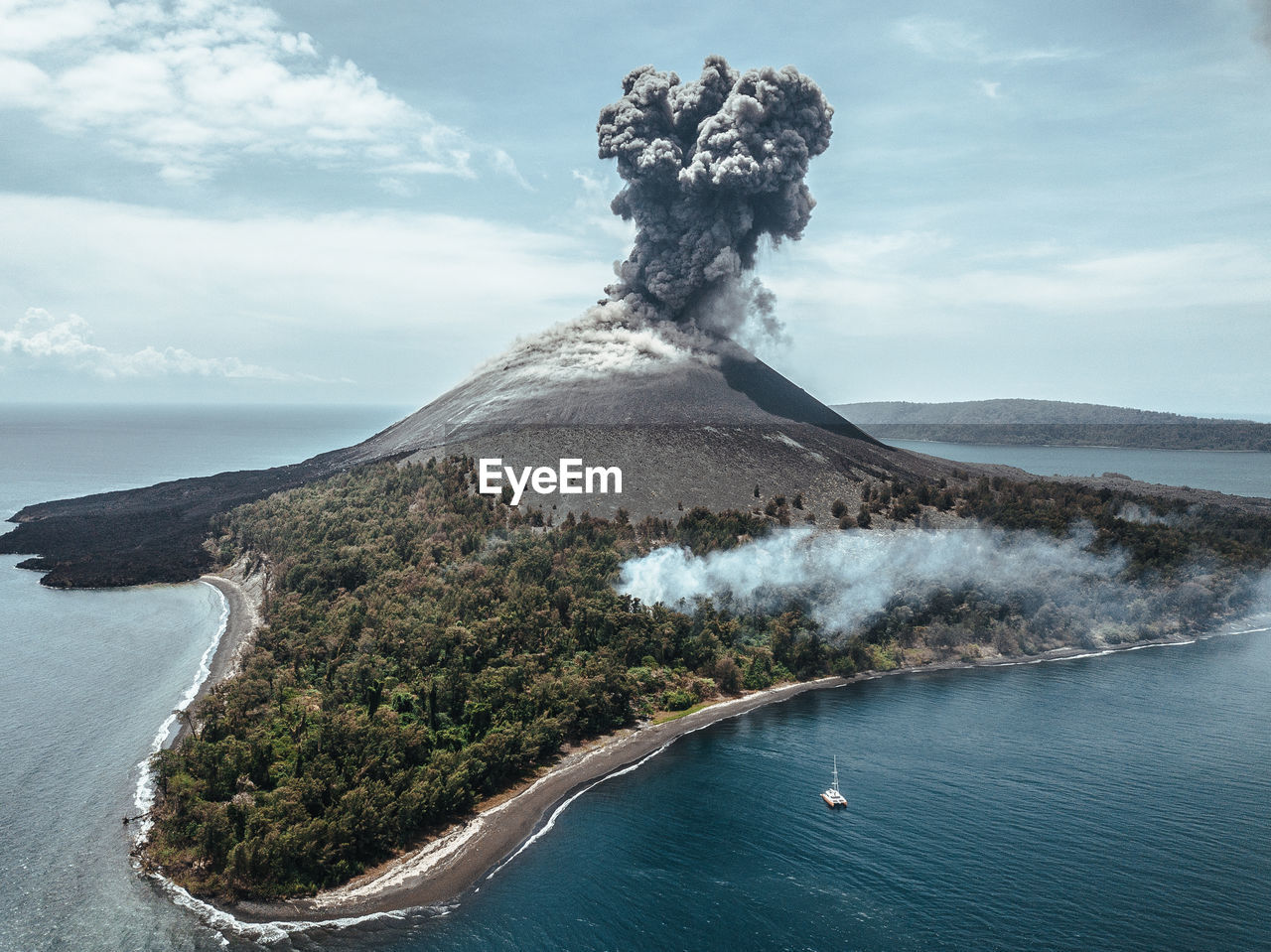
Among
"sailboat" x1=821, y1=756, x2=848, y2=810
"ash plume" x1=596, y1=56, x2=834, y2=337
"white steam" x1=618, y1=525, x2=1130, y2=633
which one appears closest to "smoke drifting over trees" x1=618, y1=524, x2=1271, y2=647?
"white steam" x1=618, y1=525, x2=1130, y2=633

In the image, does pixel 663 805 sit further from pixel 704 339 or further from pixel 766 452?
pixel 704 339

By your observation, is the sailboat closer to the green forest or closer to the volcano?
the green forest

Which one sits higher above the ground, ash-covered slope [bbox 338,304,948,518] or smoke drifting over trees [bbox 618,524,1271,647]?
ash-covered slope [bbox 338,304,948,518]

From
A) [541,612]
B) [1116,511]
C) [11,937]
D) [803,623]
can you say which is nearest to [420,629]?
[541,612]

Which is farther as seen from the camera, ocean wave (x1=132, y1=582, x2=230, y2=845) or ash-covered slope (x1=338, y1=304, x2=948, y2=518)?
ash-covered slope (x1=338, y1=304, x2=948, y2=518)

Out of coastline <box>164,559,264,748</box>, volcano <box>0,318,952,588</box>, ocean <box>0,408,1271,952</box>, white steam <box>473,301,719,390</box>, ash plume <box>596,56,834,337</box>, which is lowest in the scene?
ocean <box>0,408,1271,952</box>
